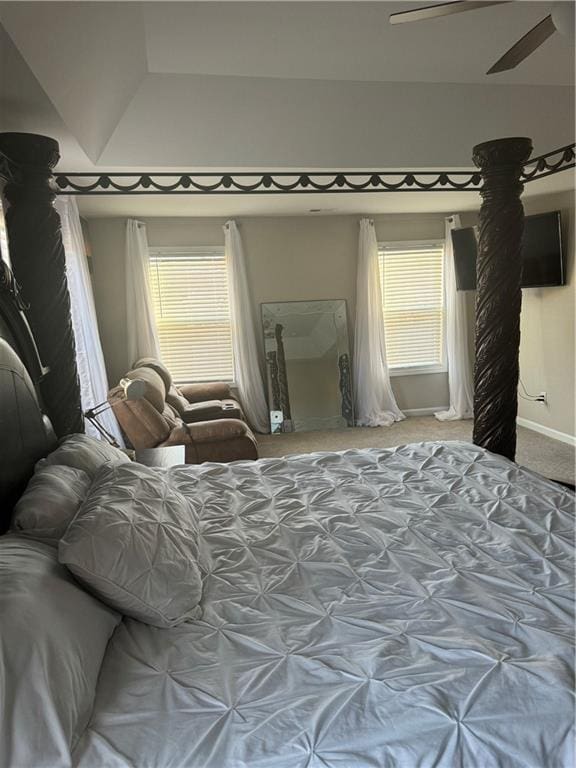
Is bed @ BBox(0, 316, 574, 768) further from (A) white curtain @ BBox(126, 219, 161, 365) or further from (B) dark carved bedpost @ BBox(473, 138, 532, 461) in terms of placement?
(A) white curtain @ BBox(126, 219, 161, 365)

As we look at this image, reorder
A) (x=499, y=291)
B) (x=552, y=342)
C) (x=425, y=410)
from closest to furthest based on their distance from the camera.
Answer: (x=499, y=291)
(x=552, y=342)
(x=425, y=410)

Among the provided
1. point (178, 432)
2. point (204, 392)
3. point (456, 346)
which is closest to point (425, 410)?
point (456, 346)

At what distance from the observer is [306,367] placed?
5848mm

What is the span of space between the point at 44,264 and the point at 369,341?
13.5 ft

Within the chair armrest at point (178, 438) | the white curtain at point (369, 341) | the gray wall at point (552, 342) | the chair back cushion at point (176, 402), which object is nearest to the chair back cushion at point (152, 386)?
the chair back cushion at point (176, 402)

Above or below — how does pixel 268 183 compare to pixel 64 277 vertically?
above

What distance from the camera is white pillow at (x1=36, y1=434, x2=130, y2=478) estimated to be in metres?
1.95

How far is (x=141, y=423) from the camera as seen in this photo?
4.09 m

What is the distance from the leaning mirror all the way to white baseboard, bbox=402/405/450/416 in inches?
33.3

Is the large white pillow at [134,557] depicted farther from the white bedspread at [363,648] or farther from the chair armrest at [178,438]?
the chair armrest at [178,438]

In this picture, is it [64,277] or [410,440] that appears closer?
[64,277]

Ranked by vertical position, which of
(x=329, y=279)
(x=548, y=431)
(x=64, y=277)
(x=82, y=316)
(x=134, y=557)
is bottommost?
(x=548, y=431)

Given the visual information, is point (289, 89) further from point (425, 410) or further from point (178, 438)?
point (425, 410)

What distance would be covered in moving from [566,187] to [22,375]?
4719 millimetres
